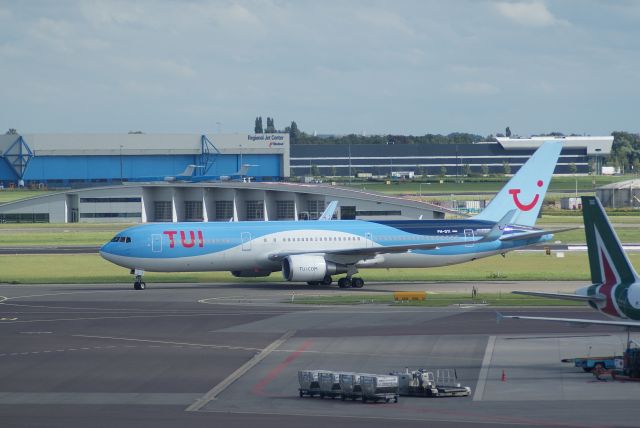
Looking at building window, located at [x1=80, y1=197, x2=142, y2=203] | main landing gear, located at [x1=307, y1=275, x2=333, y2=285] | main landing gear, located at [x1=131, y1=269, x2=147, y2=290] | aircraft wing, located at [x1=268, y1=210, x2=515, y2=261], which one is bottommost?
main landing gear, located at [x1=307, y1=275, x2=333, y2=285]

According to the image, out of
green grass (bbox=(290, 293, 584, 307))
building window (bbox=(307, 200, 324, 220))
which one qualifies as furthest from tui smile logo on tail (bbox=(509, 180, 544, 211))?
building window (bbox=(307, 200, 324, 220))

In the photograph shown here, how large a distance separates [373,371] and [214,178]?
136 meters

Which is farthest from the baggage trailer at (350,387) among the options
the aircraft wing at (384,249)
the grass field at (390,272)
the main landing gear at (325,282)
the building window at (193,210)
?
the building window at (193,210)

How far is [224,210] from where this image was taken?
130750mm

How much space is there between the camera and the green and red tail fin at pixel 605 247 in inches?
1467

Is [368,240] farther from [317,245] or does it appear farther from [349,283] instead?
[317,245]

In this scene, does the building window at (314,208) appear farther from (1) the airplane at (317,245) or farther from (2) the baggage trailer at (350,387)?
(2) the baggage trailer at (350,387)

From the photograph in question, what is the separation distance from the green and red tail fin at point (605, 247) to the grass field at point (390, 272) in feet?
113

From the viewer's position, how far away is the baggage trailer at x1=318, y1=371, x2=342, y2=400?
34.7 m

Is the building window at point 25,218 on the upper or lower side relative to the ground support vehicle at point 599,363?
upper


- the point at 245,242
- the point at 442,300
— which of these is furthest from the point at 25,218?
the point at 442,300

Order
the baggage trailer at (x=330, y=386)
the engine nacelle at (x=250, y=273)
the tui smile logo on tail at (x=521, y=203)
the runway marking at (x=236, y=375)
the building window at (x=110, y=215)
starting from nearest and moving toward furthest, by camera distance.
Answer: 1. the runway marking at (x=236, y=375)
2. the baggage trailer at (x=330, y=386)
3. the engine nacelle at (x=250, y=273)
4. the tui smile logo on tail at (x=521, y=203)
5. the building window at (x=110, y=215)

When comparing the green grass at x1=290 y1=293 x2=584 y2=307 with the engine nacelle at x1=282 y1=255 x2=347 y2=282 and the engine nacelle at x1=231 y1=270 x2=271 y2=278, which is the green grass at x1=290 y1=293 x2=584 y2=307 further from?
the engine nacelle at x1=231 y1=270 x2=271 y2=278

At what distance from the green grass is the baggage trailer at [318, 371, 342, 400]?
25.4 meters
